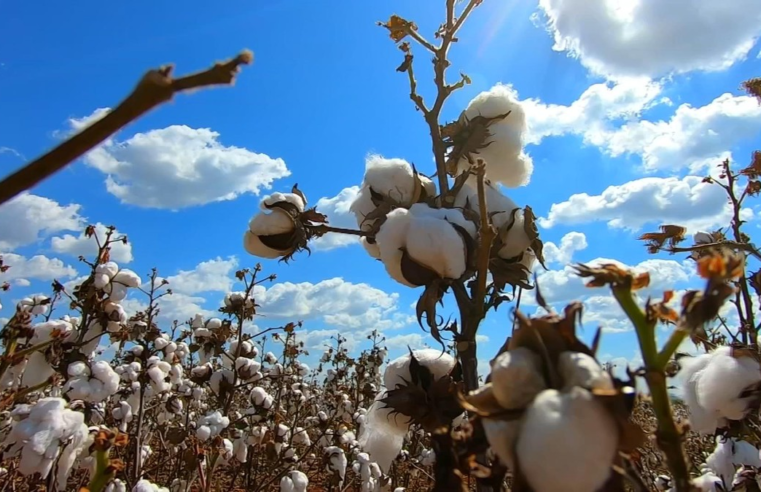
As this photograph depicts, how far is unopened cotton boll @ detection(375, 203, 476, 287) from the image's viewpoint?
124 cm

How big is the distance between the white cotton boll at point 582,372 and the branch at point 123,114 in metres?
0.46

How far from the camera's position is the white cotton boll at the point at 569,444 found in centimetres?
59

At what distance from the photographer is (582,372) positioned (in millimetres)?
624

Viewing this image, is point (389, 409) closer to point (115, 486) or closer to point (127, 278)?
point (115, 486)

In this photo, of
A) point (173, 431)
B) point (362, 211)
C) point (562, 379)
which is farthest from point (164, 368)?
point (562, 379)

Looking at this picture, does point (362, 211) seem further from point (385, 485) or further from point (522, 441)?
point (385, 485)

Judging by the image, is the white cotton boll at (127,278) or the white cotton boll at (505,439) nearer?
the white cotton boll at (505,439)

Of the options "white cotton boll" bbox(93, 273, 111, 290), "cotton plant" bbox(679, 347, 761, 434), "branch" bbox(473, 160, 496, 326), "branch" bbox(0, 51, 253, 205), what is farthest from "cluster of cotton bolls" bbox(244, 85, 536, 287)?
"white cotton boll" bbox(93, 273, 111, 290)

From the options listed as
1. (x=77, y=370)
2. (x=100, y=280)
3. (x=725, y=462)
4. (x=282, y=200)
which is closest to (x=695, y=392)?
(x=725, y=462)

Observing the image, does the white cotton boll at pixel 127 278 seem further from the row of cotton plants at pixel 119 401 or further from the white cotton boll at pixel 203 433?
the white cotton boll at pixel 203 433

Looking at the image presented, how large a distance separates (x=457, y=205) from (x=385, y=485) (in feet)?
18.3

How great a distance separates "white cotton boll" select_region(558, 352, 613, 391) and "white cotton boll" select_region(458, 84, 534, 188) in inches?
45.8

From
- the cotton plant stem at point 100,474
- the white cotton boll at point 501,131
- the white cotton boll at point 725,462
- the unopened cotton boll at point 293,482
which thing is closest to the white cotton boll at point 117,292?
→ the unopened cotton boll at point 293,482

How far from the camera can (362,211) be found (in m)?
1.73
